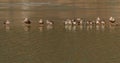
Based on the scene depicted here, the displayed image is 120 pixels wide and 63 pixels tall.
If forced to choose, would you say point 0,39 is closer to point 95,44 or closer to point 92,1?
point 95,44

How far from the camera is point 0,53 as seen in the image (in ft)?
90.3

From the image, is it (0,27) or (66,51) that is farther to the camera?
(0,27)

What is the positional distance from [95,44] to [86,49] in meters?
1.68

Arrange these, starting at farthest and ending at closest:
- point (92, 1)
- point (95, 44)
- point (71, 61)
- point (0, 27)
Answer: point (92, 1) < point (0, 27) < point (95, 44) < point (71, 61)

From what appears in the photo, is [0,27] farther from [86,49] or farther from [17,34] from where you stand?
[86,49]

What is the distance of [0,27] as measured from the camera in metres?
37.5

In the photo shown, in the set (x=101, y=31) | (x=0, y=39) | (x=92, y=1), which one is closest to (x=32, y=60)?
(x=0, y=39)

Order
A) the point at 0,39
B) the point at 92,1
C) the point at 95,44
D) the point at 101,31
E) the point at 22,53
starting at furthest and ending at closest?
the point at 92,1 → the point at 101,31 → the point at 0,39 → the point at 95,44 → the point at 22,53

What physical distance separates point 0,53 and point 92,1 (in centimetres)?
4412

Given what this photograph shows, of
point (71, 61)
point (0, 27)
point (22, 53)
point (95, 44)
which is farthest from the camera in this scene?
point (0, 27)

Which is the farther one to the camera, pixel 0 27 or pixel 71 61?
pixel 0 27

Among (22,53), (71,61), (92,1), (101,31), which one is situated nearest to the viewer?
(71,61)

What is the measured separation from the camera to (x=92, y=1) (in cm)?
7075

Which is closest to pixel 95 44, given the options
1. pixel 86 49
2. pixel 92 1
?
pixel 86 49
